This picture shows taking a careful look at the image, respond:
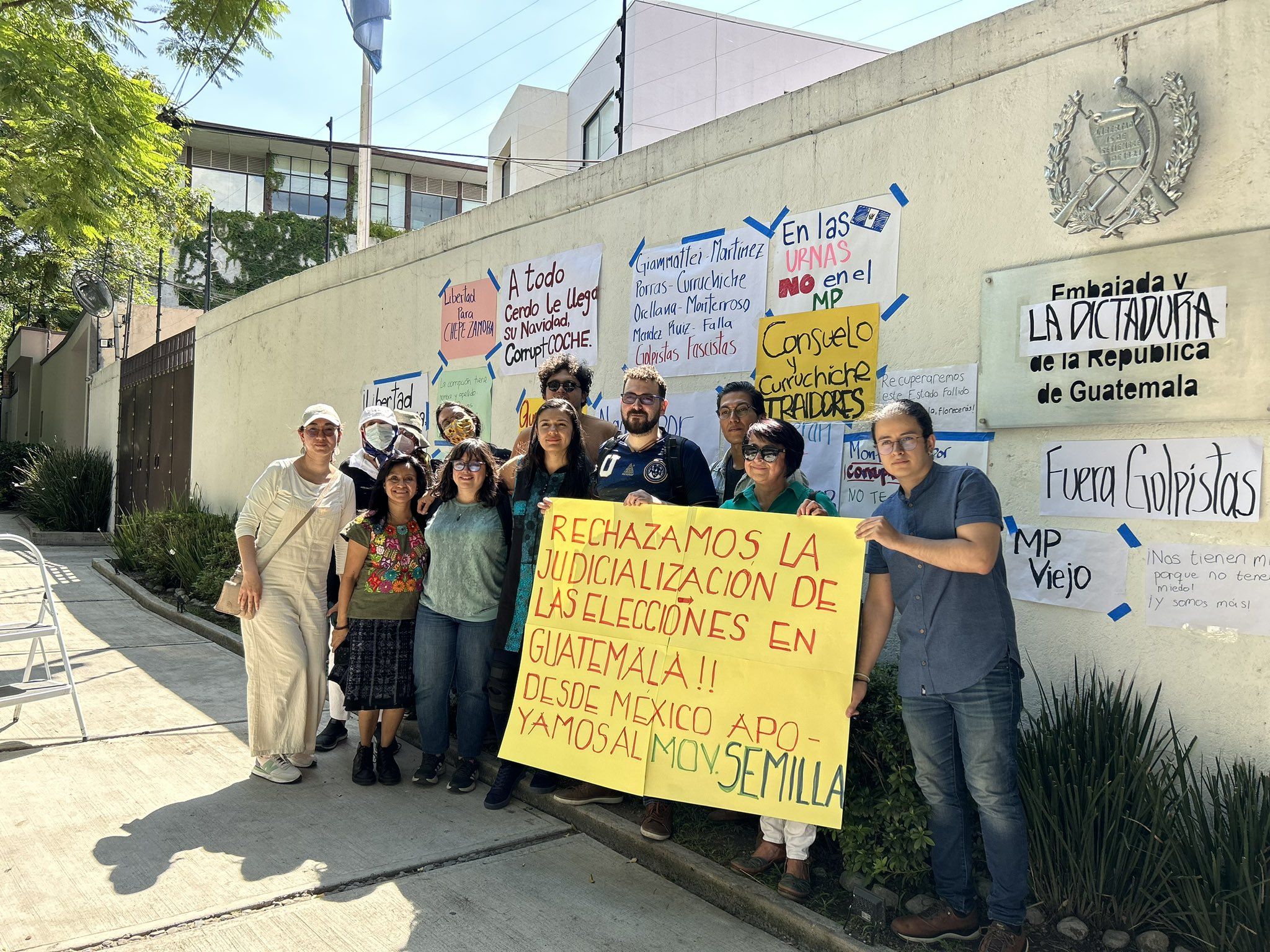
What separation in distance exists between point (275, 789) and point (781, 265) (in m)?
3.80

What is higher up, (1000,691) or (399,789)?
→ (1000,691)

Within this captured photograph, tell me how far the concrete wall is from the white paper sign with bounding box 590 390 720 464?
8 centimetres

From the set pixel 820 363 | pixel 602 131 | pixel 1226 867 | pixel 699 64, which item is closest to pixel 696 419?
pixel 820 363

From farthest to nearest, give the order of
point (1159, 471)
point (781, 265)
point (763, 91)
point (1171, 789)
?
point (763, 91)
point (781, 265)
point (1159, 471)
point (1171, 789)

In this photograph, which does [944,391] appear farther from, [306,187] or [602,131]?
[306,187]

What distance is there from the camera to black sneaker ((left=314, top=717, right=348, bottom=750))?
555cm

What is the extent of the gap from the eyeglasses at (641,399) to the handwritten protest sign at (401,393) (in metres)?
4.55

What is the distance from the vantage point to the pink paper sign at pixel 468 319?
7.81m

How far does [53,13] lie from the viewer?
9070 millimetres

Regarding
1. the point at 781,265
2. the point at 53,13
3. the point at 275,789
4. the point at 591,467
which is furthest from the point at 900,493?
the point at 53,13

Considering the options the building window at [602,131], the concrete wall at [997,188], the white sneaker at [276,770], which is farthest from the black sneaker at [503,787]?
the building window at [602,131]

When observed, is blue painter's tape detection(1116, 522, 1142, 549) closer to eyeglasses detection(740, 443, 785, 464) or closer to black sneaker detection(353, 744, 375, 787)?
eyeglasses detection(740, 443, 785, 464)

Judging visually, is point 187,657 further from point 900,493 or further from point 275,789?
point 900,493

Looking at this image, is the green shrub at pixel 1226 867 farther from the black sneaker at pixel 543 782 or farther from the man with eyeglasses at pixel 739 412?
the black sneaker at pixel 543 782
